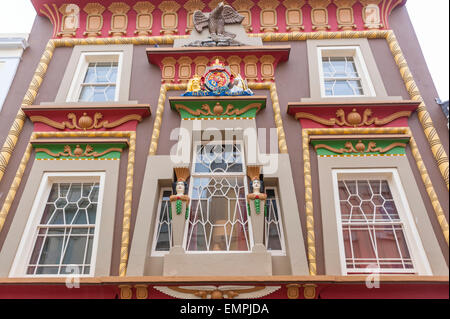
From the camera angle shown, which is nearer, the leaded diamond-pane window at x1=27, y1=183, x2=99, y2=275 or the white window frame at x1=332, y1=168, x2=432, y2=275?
the white window frame at x1=332, y1=168, x2=432, y2=275

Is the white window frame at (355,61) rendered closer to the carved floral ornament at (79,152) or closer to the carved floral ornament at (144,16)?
the carved floral ornament at (144,16)

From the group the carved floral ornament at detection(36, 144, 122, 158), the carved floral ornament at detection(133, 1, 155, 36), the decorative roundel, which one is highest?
the carved floral ornament at detection(133, 1, 155, 36)

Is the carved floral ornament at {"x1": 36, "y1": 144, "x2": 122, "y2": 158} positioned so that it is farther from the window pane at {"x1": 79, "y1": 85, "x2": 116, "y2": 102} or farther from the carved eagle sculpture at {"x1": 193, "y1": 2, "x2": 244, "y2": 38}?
the carved eagle sculpture at {"x1": 193, "y1": 2, "x2": 244, "y2": 38}

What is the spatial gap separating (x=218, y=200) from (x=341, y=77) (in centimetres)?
373

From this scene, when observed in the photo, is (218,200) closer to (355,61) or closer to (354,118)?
(354,118)

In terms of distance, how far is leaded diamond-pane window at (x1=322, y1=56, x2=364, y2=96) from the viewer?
7707 mm

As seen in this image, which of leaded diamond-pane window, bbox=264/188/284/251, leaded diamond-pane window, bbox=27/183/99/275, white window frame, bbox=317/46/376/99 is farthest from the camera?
white window frame, bbox=317/46/376/99

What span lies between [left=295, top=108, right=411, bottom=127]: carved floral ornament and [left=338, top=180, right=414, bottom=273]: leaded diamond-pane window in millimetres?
1086

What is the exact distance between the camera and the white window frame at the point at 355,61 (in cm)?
747

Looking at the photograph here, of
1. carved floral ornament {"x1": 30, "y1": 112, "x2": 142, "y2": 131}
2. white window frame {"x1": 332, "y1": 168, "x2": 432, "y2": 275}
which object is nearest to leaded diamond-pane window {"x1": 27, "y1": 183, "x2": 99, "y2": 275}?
carved floral ornament {"x1": 30, "y1": 112, "x2": 142, "y2": 131}

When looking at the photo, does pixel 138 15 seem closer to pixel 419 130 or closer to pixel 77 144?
pixel 77 144
